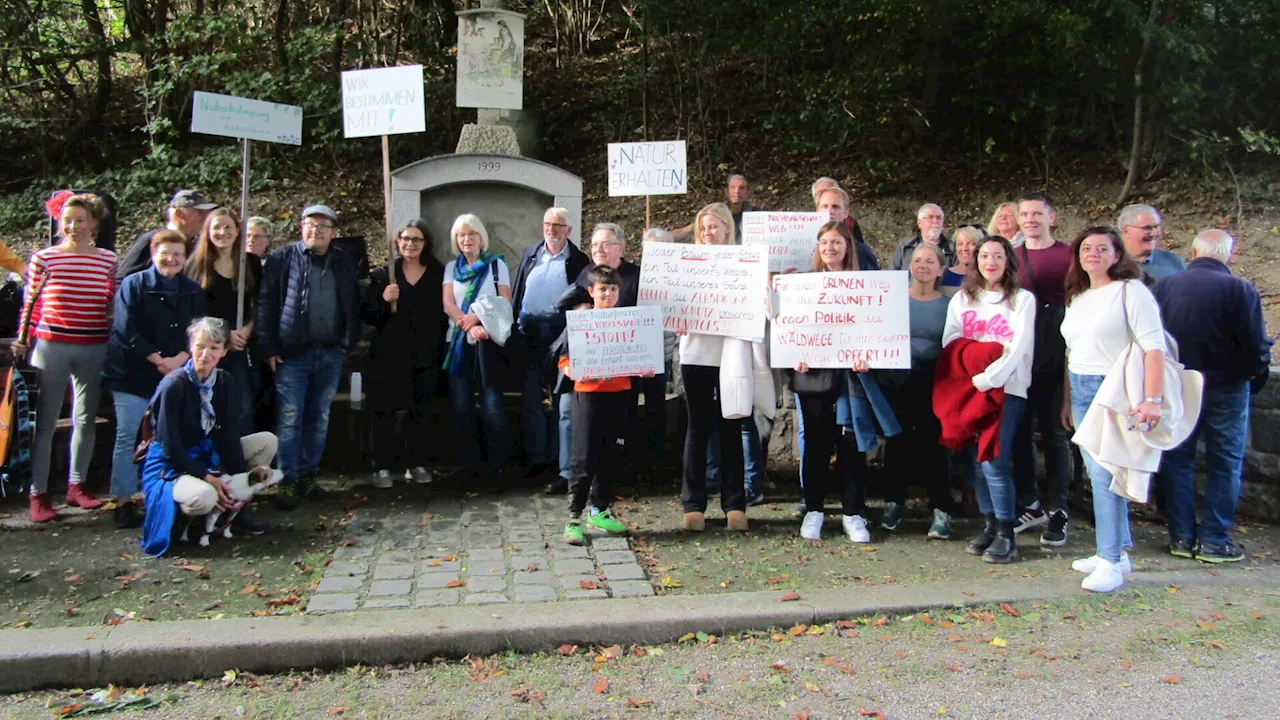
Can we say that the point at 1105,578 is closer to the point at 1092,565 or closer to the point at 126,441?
the point at 1092,565

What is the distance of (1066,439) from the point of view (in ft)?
20.1

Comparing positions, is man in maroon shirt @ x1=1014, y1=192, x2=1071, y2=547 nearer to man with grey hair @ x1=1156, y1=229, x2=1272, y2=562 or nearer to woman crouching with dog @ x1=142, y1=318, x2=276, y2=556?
man with grey hair @ x1=1156, y1=229, x2=1272, y2=562

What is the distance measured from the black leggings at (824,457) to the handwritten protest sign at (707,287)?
54 centimetres

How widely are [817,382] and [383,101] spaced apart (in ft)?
13.2

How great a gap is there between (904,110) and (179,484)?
11.9 metres

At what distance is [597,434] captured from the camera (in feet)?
18.9

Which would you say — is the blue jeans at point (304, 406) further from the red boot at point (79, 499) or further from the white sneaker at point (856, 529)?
the white sneaker at point (856, 529)

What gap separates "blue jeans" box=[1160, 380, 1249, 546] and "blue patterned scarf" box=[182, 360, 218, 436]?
5.55 m

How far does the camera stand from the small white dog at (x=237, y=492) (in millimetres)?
5637

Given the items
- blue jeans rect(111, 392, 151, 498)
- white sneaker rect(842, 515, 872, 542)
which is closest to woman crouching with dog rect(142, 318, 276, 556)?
blue jeans rect(111, 392, 151, 498)

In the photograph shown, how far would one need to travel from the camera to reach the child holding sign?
18.9ft

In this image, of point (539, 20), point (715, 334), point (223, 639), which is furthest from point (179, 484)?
point (539, 20)

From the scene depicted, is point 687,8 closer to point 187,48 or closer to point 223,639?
point 187,48

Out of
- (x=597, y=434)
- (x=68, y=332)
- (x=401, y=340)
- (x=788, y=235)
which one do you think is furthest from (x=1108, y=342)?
(x=68, y=332)
